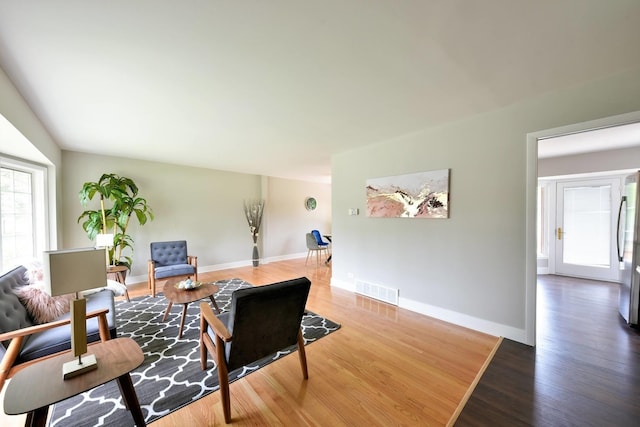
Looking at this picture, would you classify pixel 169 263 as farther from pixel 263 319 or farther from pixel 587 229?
pixel 587 229

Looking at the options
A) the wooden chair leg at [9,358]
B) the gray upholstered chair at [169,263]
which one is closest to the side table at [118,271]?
the gray upholstered chair at [169,263]

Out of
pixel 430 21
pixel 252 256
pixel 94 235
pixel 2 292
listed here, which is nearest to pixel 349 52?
pixel 430 21

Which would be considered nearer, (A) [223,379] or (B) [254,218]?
(A) [223,379]

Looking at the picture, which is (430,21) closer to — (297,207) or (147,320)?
(147,320)

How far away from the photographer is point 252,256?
6492 millimetres

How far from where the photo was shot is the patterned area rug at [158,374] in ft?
5.38

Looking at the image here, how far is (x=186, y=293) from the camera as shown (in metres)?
2.90

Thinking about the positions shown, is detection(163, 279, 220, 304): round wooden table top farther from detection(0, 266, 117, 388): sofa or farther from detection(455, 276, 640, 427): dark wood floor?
detection(455, 276, 640, 427): dark wood floor

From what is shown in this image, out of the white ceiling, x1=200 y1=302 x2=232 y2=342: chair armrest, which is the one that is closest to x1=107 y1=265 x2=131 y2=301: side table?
the white ceiling

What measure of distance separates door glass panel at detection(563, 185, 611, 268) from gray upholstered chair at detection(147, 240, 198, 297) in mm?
7479

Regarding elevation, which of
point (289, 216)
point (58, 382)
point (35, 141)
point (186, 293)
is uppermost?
point (35, 141)

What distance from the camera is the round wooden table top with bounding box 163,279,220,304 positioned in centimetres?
270

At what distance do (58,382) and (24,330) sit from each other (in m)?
0.76

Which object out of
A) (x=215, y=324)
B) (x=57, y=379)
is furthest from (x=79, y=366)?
(x=215, y=324)
